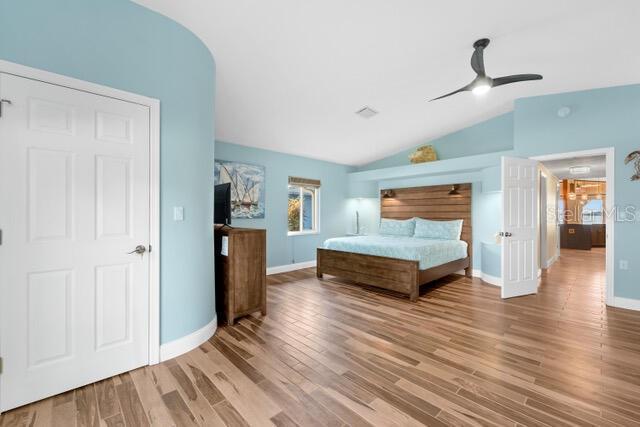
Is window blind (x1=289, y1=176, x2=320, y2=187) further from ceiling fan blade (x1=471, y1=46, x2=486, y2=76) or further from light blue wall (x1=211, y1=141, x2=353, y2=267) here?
ceiling fan blade (x1=471, y1=46, x2=486, y2=76)

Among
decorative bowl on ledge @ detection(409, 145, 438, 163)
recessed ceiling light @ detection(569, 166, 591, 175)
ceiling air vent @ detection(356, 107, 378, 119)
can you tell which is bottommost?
recessed ceiling light @ detection(569, 166, 591, 175)

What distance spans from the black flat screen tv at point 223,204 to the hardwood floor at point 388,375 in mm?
1152

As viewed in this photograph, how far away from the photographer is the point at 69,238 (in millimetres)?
1836

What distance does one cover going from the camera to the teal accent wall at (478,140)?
490 cm

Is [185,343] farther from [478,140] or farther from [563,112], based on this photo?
[478,140]

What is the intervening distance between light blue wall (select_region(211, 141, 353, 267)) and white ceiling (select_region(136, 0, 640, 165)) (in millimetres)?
663

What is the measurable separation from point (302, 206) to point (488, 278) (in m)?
3.77

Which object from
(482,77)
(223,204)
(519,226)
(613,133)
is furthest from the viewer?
(519,226)

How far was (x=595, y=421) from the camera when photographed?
5.15 feet

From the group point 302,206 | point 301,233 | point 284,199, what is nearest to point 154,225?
point 284,199

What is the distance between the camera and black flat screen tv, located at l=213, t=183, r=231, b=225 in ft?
10.3

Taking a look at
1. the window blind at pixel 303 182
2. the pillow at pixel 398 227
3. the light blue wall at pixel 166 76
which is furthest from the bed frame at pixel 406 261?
the light blue wall at pixel 166 76

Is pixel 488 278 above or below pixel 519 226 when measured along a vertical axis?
below

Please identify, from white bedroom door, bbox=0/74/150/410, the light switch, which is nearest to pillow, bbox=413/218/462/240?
the light switch
